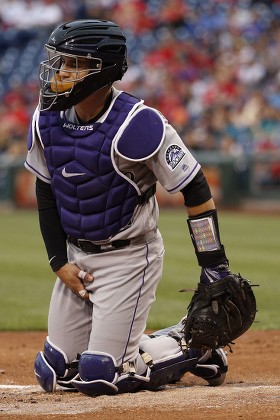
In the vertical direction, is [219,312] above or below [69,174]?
below

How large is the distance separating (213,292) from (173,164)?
61cm

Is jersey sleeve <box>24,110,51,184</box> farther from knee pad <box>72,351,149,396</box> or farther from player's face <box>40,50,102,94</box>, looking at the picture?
knee pad <box>72,351,149,396</box>

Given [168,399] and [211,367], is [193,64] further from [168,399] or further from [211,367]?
[168,399]

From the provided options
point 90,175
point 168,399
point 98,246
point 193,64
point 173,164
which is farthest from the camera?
point 193,64

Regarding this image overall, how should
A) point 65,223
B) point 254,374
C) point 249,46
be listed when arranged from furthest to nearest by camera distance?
1. point 249,46
2. point 254,374
3. point 65,223

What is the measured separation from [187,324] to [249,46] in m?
14.2

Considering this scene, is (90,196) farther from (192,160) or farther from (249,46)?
(249,46)

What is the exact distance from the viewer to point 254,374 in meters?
4.85

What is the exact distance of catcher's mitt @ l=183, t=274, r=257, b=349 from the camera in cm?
406

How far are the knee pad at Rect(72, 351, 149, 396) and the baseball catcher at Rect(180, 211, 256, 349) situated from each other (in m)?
0.38

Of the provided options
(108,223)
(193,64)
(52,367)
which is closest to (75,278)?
(108,223)

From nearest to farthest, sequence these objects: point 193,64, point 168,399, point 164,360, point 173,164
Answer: point 168,399 < point 173,164 < point 164,360 < point 193,64

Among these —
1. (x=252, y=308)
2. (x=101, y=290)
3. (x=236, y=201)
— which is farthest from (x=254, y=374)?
(x=236, y=201)

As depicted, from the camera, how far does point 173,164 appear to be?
4.04 meters
